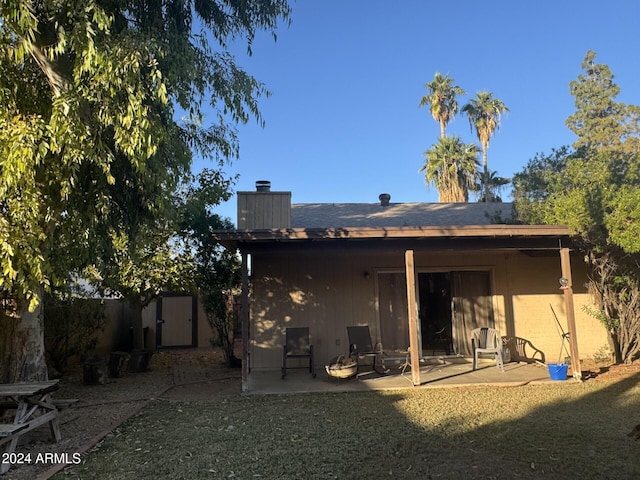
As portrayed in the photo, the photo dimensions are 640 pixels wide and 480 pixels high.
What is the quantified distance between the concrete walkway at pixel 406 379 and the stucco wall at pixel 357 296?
0.76m

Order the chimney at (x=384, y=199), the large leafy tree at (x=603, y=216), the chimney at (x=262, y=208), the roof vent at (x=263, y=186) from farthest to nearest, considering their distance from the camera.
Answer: the chimney at (x=384, y=199), the roof vent at (x=263, y=186), the chimney at (x=262, y=208), the large leafy tree at (x=603, y=216)

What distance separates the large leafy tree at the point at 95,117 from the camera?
360cm

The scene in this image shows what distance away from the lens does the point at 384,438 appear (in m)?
4.15

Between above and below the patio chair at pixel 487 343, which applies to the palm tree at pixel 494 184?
above

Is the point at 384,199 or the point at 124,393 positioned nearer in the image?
the point at 124,393

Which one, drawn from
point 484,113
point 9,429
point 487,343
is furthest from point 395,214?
point 484,113

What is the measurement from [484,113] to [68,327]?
24919 millimetres

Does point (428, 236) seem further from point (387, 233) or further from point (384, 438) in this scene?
point (384, 438)

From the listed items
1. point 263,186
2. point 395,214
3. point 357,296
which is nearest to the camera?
point 357,296

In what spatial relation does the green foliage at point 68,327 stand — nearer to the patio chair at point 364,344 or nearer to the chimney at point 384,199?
the patio chair at point 364,344

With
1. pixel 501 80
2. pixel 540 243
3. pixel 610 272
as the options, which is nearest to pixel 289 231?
pixel 540 243

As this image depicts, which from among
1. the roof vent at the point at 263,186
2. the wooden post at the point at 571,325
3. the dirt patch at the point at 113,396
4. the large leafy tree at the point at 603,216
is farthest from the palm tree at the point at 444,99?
the wooden post at the point at 571,325

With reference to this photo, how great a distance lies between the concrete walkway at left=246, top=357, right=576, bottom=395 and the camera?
256 inches

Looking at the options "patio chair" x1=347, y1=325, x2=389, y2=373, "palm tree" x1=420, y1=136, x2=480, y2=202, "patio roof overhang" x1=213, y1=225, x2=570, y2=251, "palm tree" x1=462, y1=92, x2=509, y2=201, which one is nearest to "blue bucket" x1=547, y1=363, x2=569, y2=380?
"patio roof overhang" x1=213, y1=225, x2=570, y2=251
